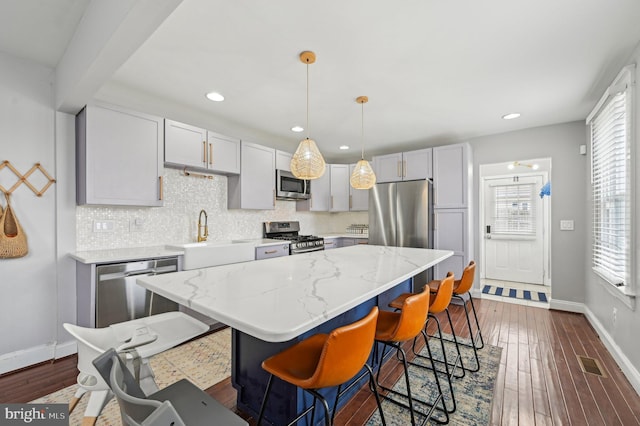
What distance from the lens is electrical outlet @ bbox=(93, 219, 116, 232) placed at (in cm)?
264

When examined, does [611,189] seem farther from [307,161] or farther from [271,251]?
[271,251]

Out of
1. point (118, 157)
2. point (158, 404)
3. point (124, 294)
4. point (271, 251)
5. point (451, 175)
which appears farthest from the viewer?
point (451, 175)

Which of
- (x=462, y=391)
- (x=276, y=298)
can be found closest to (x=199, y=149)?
(x=276, y=298)

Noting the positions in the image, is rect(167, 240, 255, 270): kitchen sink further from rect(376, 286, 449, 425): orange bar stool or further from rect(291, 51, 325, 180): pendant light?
rect(376, 286, 449, 425): orange bar stool

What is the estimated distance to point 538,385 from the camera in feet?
6.66

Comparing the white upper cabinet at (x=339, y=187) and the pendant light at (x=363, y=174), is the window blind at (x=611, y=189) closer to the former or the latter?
the pendant light at (x=363, y=174)

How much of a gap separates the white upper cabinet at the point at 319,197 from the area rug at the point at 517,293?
298 centimetres

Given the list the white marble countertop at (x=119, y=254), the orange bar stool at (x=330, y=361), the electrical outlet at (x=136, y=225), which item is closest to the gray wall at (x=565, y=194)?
the orange bar stool at (x=330, y=361)

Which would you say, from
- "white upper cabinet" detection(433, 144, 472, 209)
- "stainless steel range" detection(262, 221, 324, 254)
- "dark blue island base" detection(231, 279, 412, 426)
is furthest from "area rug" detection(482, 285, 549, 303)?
"dark blue island base" detection(231, 279, 412, 426)

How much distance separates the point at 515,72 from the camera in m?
2.38

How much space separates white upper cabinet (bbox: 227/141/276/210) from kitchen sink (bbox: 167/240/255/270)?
2.25 feet

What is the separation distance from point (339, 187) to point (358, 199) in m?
0.40

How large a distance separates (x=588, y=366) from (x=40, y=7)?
472cm

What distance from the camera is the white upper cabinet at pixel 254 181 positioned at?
362cm
